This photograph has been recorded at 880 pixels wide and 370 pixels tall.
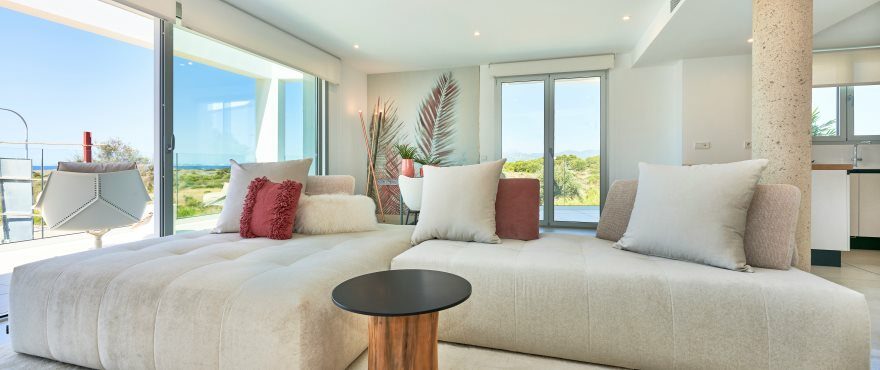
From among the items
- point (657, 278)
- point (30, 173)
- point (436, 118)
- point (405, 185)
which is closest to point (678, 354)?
point (657, 278)

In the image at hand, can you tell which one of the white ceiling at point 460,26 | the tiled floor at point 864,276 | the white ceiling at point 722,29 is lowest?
the tiled floor at point 864,276

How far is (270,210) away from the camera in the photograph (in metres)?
2.25

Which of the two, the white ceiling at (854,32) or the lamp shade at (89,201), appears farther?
the white ceiling at (854,32)

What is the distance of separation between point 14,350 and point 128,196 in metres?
1.21

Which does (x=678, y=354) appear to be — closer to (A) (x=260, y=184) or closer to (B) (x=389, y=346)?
(B) (x=389, y=346)

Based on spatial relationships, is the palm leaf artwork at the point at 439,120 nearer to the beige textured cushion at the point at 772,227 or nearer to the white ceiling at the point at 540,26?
the white ceiling at the point at 540,26

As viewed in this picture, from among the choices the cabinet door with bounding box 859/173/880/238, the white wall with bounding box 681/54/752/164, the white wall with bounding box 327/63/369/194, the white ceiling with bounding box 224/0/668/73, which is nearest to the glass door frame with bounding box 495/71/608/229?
the white ceiling with bounding box 224/0/668/73

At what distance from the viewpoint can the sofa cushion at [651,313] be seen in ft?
4.31

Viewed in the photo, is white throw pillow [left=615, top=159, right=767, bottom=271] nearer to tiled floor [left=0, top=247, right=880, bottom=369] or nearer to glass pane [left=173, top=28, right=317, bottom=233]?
tiled floor [left=0, top=247, right=880, bottom=369]

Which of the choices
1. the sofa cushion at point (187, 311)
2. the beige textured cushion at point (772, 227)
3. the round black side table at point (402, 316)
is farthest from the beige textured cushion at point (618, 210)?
the sofa cushion at point (187, 311)

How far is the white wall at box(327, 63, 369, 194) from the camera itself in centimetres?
549

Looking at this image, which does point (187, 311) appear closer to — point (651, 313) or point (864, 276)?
point (651, 313)

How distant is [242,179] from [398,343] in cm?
188

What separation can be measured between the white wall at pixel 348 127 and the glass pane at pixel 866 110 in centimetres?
667
